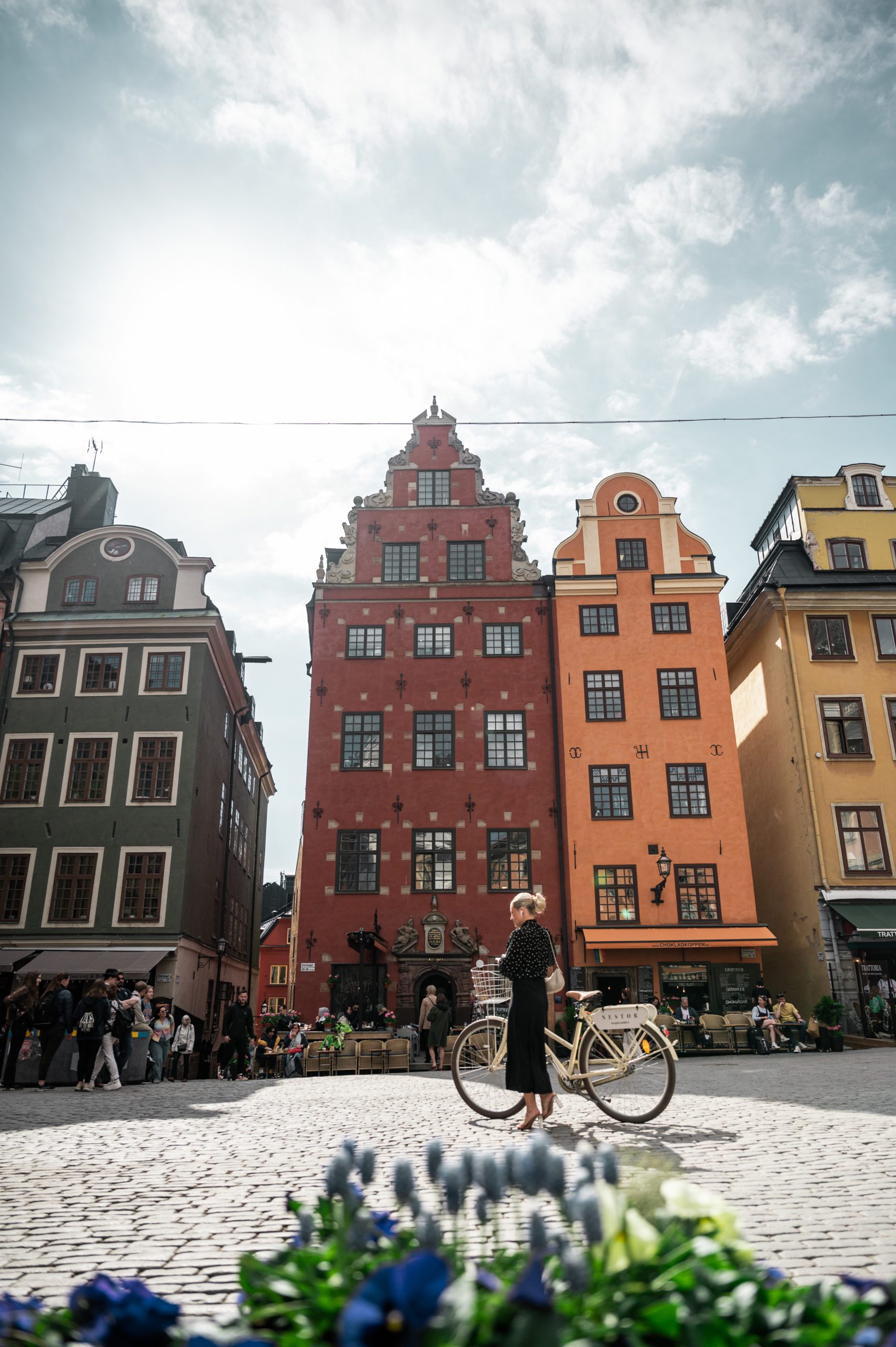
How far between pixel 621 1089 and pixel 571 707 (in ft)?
73.6

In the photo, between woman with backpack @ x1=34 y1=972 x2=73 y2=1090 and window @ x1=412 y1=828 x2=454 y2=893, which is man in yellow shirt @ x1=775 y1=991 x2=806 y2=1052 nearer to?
window @ x1=412 y1=828 x2=454 y2=893

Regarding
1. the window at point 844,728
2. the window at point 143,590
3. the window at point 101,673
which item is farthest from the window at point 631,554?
the window at point 101,673

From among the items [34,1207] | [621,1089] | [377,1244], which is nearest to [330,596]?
[621,1089]

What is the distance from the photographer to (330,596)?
32.8 meters

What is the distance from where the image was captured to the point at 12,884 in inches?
1129

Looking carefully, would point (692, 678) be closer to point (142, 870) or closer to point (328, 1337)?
point (142, 870)

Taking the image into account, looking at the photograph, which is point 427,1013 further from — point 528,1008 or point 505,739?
point 528,1008

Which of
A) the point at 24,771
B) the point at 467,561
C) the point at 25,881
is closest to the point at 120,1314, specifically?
the point at 25,881

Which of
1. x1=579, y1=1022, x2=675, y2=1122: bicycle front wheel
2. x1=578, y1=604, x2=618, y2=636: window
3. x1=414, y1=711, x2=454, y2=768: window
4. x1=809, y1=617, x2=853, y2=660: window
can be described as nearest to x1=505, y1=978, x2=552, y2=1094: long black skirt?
x1=579, y1=1022, x2=675, y2=1122: bicycle front wheel

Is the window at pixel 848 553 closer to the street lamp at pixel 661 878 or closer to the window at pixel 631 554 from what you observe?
the window at pixel 631 554

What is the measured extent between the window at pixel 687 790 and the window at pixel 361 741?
8953 mm

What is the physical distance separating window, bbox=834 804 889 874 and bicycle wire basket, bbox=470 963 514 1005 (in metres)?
22.0

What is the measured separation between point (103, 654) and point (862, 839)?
2394cm

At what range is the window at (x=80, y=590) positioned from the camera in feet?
106
